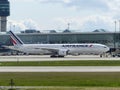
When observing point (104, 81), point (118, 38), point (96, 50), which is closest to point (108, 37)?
point (118, 38)

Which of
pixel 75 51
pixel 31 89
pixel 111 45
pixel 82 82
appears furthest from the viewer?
pixel 111 45

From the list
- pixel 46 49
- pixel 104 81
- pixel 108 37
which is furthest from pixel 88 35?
pixel 104 81

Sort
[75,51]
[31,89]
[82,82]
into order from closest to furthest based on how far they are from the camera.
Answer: [31,89]
[82,82]
[75,51]

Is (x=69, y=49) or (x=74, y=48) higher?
(x=74, y=48)

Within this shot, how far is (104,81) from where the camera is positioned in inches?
1687

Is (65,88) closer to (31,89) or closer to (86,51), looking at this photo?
(31,89)

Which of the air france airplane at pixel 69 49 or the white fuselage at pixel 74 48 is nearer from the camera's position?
the air france airplane at pixel 69 49

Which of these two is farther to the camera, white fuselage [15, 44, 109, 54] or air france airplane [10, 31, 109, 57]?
white fuselage [15, 44, 109, 54]

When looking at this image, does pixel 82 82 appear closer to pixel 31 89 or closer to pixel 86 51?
pixel 31 89

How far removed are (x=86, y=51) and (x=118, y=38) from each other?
65919 mm

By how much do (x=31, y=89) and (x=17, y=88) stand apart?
48.4 inches

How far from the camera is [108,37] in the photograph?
194375 millimetres

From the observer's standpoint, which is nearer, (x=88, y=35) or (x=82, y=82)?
(x=82, y=82)

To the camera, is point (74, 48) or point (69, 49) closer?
point (74, 48)
